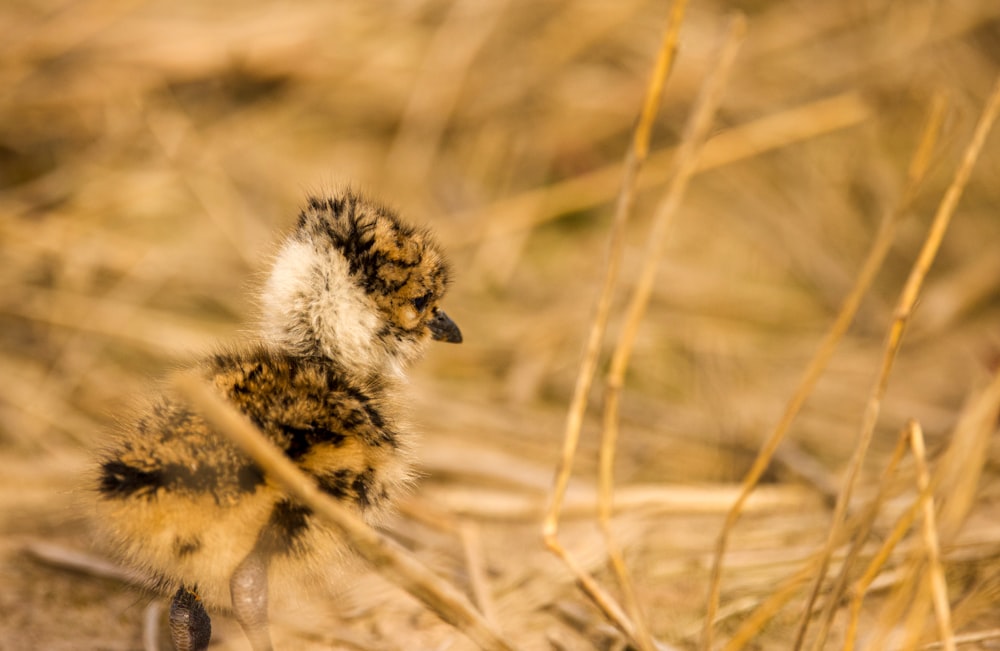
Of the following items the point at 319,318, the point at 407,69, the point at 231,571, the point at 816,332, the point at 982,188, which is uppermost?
the point at 407,69

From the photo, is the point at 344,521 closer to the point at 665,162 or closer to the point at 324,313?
the point at 324,313

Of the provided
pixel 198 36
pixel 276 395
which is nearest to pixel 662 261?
pixel 198 36

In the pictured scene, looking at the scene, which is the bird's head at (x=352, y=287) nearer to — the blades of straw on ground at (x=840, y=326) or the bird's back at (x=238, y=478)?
the bird's back at (x=238, y=478)

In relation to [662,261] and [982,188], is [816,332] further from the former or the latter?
[982,188]

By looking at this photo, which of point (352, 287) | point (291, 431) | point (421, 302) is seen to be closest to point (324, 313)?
point (352, 287)

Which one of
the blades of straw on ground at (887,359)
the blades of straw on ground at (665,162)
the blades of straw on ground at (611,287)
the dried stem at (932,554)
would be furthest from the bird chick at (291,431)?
the blades of straw on ground at (665,162)

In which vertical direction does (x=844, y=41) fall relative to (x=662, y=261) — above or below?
above

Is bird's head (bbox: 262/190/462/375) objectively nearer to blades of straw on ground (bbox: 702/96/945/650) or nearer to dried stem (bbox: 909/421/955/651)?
blades of straw on ground (bbox: 702/96/945/650)
